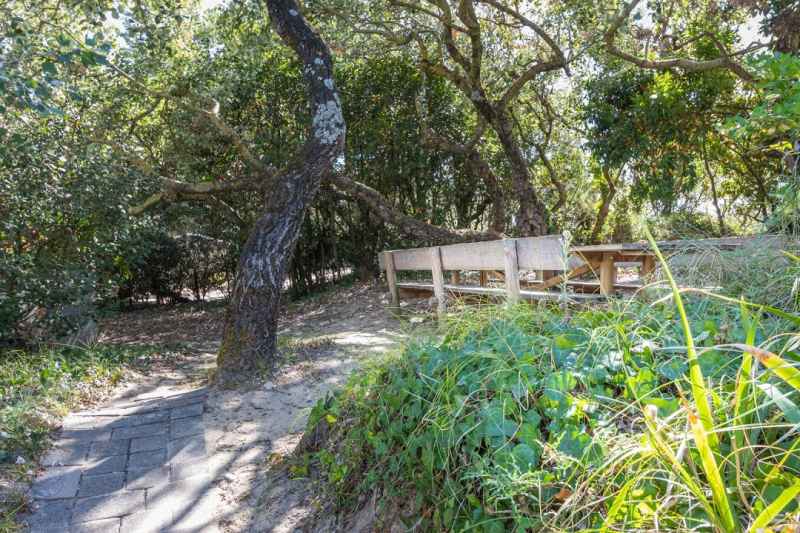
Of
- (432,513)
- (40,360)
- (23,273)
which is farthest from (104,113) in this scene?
(432,513)

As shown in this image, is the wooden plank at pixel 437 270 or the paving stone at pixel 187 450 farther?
the wooden plank at pixel 437 270

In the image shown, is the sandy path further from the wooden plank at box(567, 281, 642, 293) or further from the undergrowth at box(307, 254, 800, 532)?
the wooden plank at box(567, 281, 642, 293)

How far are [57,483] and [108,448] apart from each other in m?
0.49

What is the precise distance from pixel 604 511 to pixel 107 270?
25.1 ft

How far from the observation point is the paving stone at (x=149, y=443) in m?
3.76

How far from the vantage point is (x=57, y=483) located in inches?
129

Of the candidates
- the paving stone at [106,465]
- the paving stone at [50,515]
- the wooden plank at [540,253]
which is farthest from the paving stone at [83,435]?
the wooden plank at [540,253]

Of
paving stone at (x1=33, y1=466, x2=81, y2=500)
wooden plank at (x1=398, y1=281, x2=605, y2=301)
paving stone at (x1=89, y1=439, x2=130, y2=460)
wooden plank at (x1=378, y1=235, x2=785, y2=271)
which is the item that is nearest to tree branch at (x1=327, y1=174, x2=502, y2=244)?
wooden plank at (x1=398, y1=281, x2=605, y2=301)

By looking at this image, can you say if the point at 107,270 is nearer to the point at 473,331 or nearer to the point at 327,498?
the point at 327,498

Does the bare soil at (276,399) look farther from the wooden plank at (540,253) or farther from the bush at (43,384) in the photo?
the wooden plank at (540,253)

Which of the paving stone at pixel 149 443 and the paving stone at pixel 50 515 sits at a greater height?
the paving stone at pixel 149 443

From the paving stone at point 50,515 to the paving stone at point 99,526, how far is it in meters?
0.06

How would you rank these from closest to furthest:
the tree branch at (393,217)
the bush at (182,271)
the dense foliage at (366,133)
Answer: the dense foliage at (366,133) < the tree branch at (393,217) < the bush at (182,271)

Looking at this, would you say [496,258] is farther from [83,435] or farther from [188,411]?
[83,435]
